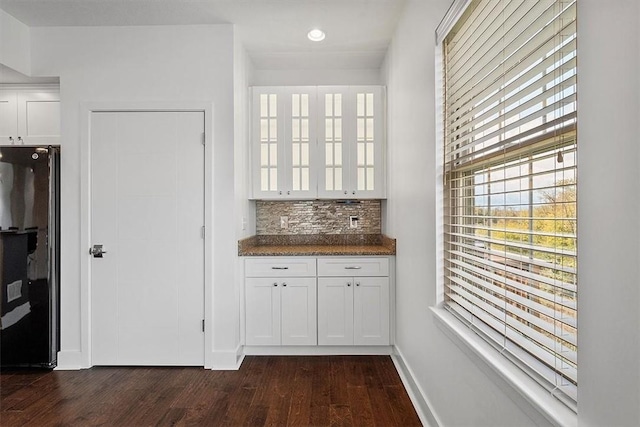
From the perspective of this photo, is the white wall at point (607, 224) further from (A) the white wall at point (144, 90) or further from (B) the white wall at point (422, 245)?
(A) the white wall at point (144, 90)

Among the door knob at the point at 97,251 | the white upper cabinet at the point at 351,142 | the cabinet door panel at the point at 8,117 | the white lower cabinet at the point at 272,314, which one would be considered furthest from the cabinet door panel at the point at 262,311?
the cabinet door panel at the point at 8,117

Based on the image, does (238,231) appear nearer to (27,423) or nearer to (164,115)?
(164,115)

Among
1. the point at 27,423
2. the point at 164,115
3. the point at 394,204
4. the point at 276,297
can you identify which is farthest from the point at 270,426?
the point at 164,115

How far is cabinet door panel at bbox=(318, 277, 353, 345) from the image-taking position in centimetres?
314

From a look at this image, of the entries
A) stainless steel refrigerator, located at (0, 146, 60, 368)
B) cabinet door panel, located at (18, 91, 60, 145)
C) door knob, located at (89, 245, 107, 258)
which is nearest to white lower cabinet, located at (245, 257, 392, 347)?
door knob, located at (89, 245, 107, 258)

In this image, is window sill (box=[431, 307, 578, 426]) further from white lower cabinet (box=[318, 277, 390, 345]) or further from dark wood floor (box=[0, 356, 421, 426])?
white lower cabinet (box=[318, 277, 390, 345])

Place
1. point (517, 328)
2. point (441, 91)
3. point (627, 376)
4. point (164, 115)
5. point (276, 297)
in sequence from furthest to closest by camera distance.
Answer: point (276, 297) < point (164, 115) < point (441, 91) < point (517, 328) < point (627, 376)

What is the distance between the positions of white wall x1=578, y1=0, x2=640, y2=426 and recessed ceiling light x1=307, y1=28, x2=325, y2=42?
2.38 m

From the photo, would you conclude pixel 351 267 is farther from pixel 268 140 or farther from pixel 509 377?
pixel 509 377

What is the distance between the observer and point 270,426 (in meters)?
2.15

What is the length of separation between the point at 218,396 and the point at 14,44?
9.64 feet

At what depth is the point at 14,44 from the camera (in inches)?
112

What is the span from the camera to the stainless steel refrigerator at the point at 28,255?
2.82m

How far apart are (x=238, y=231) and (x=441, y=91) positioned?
1.85 meters
